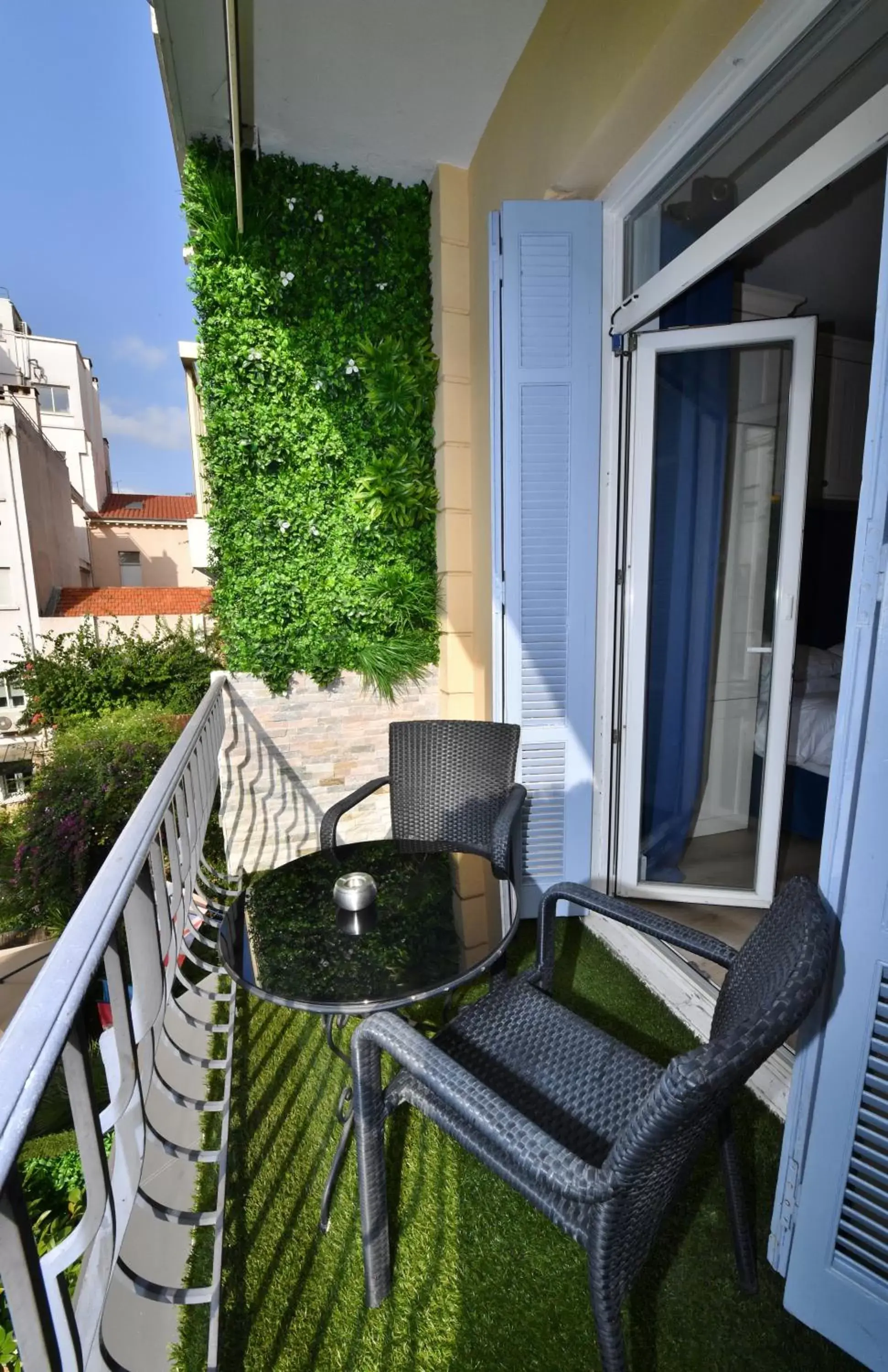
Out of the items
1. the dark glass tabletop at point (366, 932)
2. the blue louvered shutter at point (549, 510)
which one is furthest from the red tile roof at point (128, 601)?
the dark glass tabletop at point (366, 932)

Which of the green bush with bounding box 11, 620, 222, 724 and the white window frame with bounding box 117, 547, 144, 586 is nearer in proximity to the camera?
the green bush with bounding box 11, 620, 222, 724

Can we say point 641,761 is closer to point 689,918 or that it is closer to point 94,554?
point 689,918

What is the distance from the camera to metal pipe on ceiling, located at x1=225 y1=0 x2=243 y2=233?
6.44ft

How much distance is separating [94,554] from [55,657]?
17.4 m

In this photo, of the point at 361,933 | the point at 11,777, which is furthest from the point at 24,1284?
the point at 11,777

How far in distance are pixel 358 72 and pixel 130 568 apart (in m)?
24.5

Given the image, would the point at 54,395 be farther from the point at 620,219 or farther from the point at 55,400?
the point at 620,219

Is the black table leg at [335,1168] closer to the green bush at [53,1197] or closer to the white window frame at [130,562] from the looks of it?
the green bush at [53,1197]

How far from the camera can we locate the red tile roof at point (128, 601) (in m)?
17.2

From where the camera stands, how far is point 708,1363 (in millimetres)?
1201

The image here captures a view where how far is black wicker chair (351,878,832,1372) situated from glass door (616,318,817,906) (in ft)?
4.79

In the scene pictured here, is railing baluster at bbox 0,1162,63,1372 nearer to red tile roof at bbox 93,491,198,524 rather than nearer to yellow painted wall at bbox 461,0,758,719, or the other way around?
yellow painted wall at bbox 461,0,758,719

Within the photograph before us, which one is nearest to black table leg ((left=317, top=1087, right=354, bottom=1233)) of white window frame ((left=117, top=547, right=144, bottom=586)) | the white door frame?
the white door frame

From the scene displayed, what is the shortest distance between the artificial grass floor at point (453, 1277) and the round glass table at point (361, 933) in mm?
130
